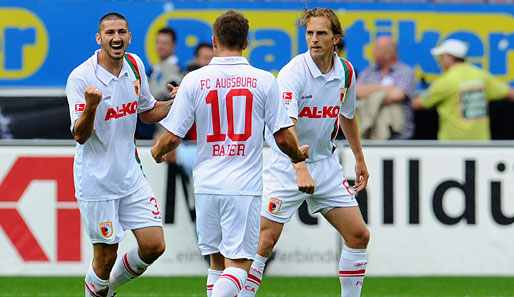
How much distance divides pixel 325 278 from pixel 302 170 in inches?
129

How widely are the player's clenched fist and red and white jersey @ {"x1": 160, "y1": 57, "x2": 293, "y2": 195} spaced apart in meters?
0.49

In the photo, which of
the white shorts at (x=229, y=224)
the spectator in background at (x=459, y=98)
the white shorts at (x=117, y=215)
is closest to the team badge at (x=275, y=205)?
the white shorts at (x=117, y=215)

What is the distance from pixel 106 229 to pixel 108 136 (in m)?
0.65

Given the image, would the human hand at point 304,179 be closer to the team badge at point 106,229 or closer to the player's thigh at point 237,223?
the player's thigh at point 237,223

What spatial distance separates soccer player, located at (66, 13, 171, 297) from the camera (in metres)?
7.40

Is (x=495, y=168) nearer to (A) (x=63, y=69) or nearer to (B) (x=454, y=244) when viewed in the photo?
(B) (x=454, y=244)

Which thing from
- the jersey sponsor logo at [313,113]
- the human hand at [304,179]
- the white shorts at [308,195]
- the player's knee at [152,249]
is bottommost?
the player's knee at [152,249]

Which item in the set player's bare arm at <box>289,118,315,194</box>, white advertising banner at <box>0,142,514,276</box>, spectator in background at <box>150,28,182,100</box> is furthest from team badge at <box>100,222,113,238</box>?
spectator in background at <box>150,28,182,100</box>

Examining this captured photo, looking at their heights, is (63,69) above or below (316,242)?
above

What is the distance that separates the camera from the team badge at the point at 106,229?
7582mm

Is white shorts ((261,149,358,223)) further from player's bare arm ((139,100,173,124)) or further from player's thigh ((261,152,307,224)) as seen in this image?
player's bare arm ((139,100,173,124))

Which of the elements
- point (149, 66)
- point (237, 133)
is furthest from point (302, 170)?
point (149, 66)

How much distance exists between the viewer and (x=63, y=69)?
530 inches

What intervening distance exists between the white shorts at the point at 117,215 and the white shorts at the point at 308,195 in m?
0.82
